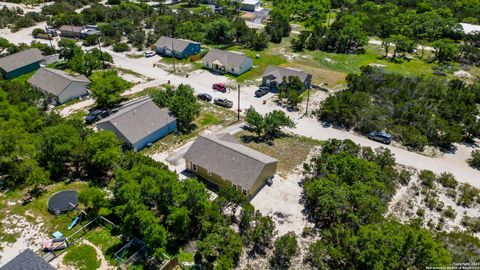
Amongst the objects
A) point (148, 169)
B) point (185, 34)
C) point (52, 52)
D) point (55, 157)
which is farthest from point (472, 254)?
point (52, 52)

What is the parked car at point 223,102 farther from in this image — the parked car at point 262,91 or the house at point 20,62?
the house at point 20,62

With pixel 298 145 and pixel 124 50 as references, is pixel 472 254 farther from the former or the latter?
pixel 124 50

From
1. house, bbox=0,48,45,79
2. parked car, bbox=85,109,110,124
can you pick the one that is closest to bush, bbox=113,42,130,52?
house, bbox=0,48,45,79

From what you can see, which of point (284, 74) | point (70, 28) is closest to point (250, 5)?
point (70, 28)

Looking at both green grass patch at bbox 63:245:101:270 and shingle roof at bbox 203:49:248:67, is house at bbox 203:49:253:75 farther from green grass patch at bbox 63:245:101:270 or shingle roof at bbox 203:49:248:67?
green grass patch at bbox 63:245:101:270

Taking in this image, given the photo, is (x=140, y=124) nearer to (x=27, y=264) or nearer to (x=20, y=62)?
(x=27, y=264)
